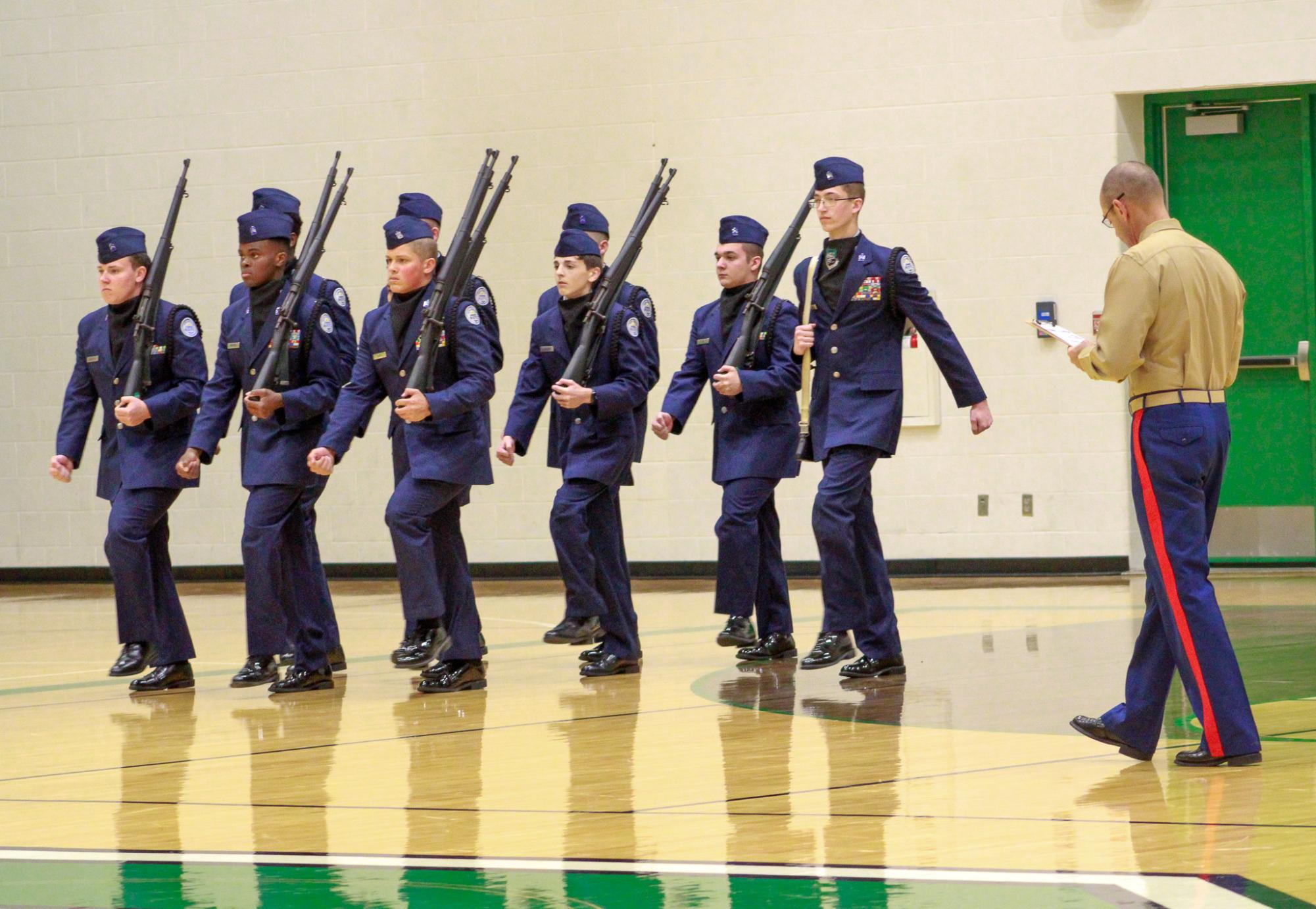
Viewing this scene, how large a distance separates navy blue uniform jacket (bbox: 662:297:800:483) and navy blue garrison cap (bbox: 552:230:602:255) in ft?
1.94

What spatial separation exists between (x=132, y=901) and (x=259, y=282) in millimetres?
3564

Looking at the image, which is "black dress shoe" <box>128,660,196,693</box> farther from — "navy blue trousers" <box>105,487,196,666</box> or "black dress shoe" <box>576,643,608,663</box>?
"black dress shoe" <box>576,643,608,663</box>

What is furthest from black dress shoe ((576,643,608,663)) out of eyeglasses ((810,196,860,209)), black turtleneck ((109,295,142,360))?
black turtleneck ((109,295,142,360))

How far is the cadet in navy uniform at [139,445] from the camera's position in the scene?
21.0ft

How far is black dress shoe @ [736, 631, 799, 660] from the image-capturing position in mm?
6613

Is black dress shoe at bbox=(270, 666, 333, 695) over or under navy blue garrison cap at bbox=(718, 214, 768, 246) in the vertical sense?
under

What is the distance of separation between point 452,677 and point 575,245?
175 cm

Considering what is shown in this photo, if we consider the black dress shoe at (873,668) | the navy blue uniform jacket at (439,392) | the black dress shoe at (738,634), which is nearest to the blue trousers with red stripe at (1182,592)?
the black dress shoe at (873,668)

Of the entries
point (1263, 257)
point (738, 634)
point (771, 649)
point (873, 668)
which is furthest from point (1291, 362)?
point (873, 668)

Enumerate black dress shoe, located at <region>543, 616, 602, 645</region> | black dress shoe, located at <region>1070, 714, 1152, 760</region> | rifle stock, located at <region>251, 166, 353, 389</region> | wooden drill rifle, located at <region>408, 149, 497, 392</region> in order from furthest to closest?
black dress shoe, located at <region>543, 616, 602, 645</region>
rifle stock, located at <region>251, 166, 353, 389</region>
wooden drill rifle, located at <region>408, 149, 497, 392</region>
black dress shoe, located at <region>1070, 714, 1152, 760</region>

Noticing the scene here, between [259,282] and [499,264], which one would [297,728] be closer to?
[259,282]

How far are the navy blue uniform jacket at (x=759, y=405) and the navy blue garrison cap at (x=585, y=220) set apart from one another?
64 centimetres

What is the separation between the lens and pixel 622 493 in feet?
34.6

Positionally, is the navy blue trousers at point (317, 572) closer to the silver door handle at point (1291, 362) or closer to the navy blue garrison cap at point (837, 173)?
the navy blue garrison cap at point (837, 173)
